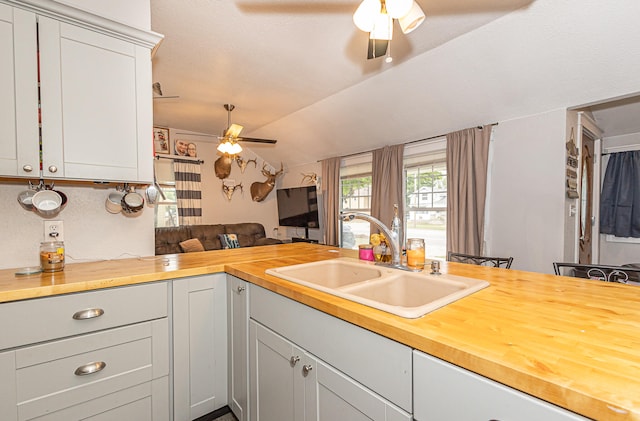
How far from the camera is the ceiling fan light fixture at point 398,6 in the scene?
48.4 inches

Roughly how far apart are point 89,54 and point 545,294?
7.62ft

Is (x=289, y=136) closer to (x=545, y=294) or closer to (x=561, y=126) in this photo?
(x=561, y=126)

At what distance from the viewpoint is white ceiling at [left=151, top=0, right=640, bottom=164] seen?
208cm

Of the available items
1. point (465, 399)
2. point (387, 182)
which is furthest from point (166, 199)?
point (465, 399)

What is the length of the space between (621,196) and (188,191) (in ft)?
20.3

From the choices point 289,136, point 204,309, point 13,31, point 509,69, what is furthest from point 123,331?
point 289,136

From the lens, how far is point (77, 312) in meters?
1.21

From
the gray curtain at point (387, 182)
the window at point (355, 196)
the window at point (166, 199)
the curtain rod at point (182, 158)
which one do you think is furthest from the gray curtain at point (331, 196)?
the window at point (166, 199)

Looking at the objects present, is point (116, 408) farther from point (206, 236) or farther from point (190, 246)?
point (206, 236)

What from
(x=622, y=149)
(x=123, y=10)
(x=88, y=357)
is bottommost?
(x=88, y=357)

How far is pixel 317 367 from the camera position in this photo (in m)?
1.01

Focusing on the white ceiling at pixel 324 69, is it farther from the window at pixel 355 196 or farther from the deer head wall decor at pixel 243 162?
the deer head wall decor at pixel 243 162

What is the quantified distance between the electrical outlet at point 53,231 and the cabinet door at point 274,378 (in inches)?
48.4

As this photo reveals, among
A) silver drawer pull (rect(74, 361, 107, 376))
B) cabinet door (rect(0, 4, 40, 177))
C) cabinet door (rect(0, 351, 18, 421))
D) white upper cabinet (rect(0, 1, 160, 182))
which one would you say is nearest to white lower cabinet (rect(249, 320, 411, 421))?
silver drawer pull (rect(74, 361, 107, 376))
